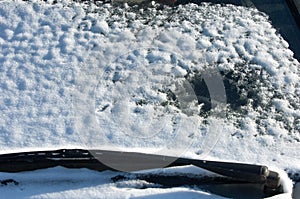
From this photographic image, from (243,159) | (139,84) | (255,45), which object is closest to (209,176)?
(243,159)

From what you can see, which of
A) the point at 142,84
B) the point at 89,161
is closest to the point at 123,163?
the point at 89,161

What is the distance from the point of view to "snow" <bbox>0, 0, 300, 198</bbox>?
9.23 feet

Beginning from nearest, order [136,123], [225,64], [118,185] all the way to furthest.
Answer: [118,185]
[136,123]
[225,64]

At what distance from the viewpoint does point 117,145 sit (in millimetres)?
2809

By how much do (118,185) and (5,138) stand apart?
1.96 feet

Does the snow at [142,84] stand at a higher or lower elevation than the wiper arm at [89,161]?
higher

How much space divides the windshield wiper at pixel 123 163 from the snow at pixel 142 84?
0.05 meters

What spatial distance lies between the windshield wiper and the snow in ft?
0.15

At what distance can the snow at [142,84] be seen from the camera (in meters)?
2.81

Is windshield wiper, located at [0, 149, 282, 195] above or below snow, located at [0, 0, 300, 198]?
below

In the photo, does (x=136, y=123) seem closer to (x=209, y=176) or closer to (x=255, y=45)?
(x=209, y=176)

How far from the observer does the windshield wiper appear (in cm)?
271

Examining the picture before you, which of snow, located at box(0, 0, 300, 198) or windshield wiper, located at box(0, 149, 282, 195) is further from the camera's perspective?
snow, located at box(0, 0, 300, 198)

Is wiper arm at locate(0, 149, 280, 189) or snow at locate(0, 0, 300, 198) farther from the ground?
snow at locate(0, 0, 300, 198)
